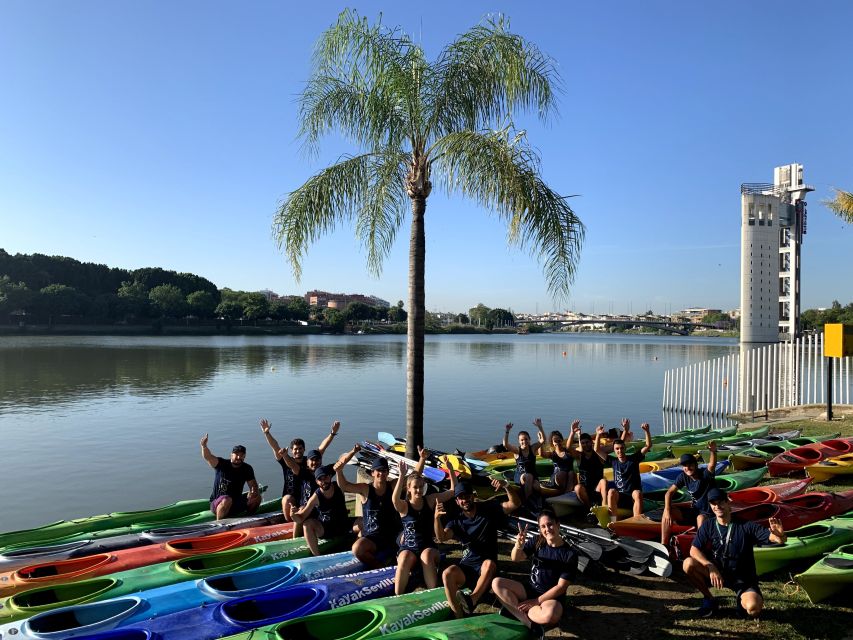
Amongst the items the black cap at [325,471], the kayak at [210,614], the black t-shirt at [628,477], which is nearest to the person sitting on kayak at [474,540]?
the kayak at [210,614]

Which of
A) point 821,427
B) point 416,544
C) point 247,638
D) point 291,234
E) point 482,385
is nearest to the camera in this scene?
point 247,638

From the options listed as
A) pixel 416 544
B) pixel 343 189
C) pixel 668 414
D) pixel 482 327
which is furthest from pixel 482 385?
pixel 482 327

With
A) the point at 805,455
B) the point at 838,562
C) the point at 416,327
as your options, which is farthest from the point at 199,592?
the point at 805,455

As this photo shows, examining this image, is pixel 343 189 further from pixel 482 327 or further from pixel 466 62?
pixel 482 327

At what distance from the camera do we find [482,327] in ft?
545

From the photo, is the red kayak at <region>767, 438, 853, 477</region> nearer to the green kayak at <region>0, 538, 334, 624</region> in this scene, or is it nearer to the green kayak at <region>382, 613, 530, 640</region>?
the green kayak at <region>382, 613, 530, 640</region>

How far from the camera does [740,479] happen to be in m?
11.2

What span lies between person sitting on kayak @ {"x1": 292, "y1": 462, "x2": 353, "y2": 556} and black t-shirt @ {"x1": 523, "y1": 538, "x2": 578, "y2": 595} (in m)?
3.36

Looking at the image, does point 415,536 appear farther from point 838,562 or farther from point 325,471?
point 838,562

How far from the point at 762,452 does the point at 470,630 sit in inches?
442

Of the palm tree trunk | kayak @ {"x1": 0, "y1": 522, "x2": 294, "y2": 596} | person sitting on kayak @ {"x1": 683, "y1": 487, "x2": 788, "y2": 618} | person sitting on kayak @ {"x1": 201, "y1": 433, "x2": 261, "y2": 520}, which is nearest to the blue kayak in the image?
kayak @ {"x1": 0, "y1": 522, "x2": 294, "y2": 596}

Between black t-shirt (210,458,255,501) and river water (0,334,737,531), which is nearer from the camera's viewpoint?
black t-shirt (210,458,255,501)

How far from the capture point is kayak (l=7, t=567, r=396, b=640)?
218 inches

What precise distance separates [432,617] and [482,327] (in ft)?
529
